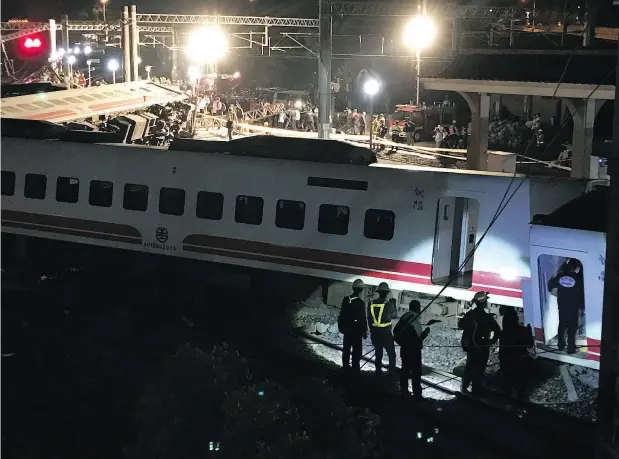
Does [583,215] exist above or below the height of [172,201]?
above

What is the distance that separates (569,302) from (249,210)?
19.4ft

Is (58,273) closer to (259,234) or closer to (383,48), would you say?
(259,234)

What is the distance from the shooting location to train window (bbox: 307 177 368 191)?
555 inches

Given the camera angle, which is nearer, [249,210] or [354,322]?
[354,322]

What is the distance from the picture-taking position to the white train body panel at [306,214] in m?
13.2

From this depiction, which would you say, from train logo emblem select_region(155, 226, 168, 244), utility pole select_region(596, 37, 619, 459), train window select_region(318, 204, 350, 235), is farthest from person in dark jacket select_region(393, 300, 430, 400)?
train logo emblem select_region(155, 226, 168, 244)

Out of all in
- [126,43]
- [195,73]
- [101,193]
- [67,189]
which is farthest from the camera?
[195,73]

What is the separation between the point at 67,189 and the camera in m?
16.7

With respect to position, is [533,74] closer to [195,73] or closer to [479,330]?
[479,330]

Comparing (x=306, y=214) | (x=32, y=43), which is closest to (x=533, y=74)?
(x=306, y=214)

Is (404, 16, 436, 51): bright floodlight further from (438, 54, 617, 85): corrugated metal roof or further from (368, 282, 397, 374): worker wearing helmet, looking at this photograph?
(368, 282, 397, 374): worker wearing helmet

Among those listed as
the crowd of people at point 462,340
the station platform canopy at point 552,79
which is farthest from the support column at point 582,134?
the crowd of people at point 462,340

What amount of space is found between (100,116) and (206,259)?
14.5 metres

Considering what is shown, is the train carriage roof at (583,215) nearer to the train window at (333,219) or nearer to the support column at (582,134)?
the train window at (333,219)
